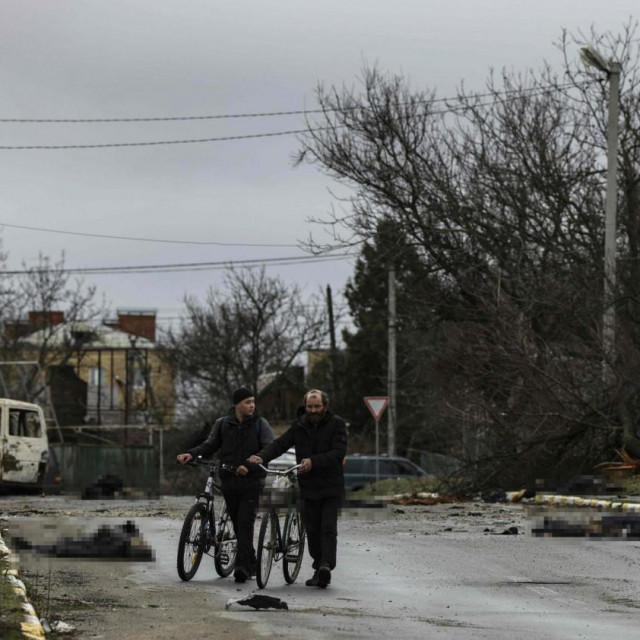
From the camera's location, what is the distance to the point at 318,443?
12758 mm

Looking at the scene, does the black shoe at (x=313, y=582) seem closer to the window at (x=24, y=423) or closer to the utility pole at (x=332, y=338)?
the window at (x=24, y=423)

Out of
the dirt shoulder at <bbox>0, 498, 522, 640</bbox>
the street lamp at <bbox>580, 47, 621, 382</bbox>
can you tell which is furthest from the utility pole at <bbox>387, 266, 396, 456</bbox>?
the dirt shoulder at <bbox>0, 498, 522, 640</bbox>

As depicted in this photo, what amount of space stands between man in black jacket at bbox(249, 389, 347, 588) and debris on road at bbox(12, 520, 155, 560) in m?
2.67

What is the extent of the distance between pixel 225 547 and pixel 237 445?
3.03 feet

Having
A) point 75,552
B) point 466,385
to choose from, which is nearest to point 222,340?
point 466,385

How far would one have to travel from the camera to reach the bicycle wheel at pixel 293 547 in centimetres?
1287

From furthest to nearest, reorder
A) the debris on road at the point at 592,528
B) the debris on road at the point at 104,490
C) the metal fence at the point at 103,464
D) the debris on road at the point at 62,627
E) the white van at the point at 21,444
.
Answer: the metal fence at the point at 103,464
the white van at the point at 21,444
the debris on road at the point at 104,490
the debris on road at the point at 592,528
the debris on road at the point at 62,627

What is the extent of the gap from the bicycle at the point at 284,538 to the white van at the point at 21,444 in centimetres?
2198

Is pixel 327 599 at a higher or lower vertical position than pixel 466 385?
lower

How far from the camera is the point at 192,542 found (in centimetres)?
1272

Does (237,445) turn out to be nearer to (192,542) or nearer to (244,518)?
(244,518)

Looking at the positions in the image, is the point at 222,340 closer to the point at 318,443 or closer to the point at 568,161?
the point at 568,161

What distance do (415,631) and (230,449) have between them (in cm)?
382

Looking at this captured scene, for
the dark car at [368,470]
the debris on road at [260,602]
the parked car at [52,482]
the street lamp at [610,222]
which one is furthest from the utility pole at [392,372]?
the debris on road at [260,602]
